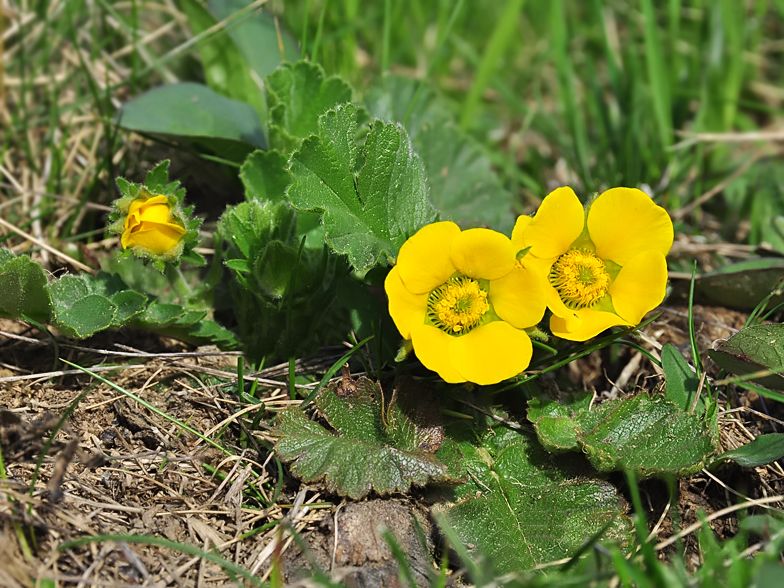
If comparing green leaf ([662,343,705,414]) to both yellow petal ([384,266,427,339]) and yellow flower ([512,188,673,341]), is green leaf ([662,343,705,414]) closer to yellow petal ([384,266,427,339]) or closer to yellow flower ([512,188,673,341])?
yellow flower ([512,188,673,341])

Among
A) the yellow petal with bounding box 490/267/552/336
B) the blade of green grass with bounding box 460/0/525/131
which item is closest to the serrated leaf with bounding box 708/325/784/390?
the yellow petal with bounding box 490/267/552/336

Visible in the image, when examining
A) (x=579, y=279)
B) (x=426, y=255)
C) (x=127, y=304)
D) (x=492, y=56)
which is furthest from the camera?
(x=492, y=56)

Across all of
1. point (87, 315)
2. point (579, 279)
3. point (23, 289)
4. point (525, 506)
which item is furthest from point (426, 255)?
point (23, 289)

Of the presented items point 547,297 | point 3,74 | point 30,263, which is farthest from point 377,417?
point 3,74

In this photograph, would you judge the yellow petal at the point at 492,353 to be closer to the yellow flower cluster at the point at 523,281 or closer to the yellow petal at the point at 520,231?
the yellow flower cluster at the point at 523,281

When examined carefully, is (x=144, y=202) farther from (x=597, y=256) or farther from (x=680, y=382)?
(x=680, y=382)

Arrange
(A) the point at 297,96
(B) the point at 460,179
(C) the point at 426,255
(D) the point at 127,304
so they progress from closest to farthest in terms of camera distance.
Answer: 1. (C) the point at 426,255
2. (D) the point at 127,304
3. (A) the point at 297,96
4. (B) the point at 460,179
